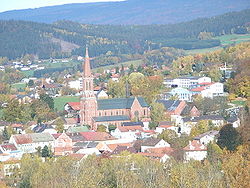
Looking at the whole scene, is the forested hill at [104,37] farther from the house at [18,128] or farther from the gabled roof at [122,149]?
the gabled roof at [122,149]

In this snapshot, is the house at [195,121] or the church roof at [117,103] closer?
the house at [195,121]

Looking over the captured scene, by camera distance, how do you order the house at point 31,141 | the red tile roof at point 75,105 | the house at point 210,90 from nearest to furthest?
1. the house at point 31,141
2. the house at point 210,90
3. the red tile roof at point 75,105

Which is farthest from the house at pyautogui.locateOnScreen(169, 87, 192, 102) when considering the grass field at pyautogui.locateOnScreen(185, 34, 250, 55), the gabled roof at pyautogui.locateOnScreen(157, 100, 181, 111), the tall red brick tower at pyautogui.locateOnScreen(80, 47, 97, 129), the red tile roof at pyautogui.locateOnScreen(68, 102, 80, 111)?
the grass field at pyautogui.locateOnScreen(185, 34, 250, 55)

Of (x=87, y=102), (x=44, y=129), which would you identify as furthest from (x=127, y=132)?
(x=44, y=129)

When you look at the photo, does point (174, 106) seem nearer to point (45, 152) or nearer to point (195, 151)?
point (45, 152)

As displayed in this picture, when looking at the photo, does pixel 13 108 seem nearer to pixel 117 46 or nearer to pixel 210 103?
pixel 210 103

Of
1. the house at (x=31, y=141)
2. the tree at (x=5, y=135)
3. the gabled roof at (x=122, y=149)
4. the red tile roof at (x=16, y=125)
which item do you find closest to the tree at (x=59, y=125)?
the red tile roof at (x=16, y=125)
